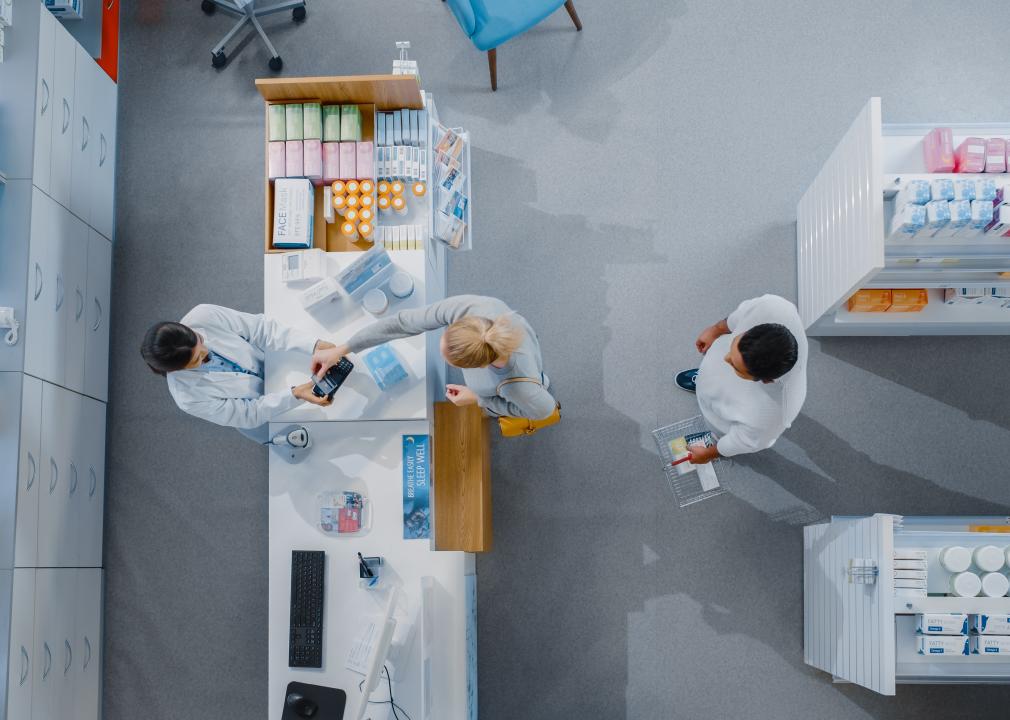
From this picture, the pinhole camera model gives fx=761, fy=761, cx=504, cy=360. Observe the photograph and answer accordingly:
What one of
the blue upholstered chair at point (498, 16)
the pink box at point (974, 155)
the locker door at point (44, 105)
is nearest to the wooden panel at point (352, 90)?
the blue upholstered chair at point (498, 16)

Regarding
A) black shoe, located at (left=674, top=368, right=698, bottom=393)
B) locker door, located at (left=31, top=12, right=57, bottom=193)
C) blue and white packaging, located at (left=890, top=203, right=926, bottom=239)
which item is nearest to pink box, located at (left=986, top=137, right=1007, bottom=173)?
blue and white packaging, located at (left=890, top=203, right=926, bottom=239)

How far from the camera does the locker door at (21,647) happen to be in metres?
3.48

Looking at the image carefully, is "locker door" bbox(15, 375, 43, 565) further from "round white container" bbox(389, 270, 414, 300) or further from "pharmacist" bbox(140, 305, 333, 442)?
"round white container" bbox(389, 270, 414, 300)

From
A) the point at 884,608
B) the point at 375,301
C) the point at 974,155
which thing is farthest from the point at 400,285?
the point at 974,155

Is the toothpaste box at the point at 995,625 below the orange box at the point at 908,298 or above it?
below

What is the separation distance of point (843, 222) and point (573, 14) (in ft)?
6.50

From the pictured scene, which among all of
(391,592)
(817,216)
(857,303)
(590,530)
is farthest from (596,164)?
(391,592)

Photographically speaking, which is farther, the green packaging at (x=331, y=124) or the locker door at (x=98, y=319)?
the locker door at (x=98, y=319)

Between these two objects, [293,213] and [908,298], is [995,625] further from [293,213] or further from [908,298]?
[293,213]

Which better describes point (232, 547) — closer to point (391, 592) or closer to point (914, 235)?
point (391, 592)

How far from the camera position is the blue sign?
3.38 m

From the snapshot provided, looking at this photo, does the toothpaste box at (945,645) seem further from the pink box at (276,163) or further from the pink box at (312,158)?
the pink box at (276,163)

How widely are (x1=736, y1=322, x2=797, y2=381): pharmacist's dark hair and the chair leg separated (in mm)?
2449

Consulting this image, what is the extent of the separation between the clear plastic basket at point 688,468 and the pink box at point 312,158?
88.3 inches
